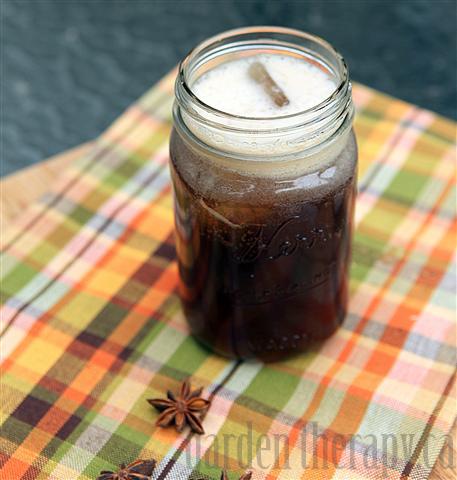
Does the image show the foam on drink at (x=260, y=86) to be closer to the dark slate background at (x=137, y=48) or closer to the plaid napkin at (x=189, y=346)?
the plaid napkin at (x=189, y=346)

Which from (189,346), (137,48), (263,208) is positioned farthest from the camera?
(137,48)

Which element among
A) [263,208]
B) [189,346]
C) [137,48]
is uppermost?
[263,208]

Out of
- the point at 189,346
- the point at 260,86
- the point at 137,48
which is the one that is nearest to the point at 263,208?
the point at 260,86

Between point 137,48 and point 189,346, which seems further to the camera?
point 137,48

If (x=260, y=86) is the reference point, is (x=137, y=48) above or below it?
below

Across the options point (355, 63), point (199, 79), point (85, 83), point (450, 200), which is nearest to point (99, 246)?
point (199, 79)

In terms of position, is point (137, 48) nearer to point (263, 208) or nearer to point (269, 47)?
point (269, 47)

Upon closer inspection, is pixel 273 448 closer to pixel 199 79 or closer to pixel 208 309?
pixel 208 309
